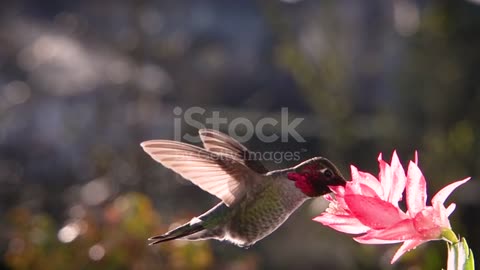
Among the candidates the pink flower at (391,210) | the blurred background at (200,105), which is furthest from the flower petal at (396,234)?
the blurred background at (200,105)

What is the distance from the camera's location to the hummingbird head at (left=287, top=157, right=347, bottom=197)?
4.08 ft

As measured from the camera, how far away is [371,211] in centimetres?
108

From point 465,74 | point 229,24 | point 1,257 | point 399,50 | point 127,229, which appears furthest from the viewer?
point 229,24

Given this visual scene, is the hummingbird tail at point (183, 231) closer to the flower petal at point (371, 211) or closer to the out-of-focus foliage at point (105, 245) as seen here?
the flower petal at point (371, 211)

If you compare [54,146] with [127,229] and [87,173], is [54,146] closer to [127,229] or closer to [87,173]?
[87,173]

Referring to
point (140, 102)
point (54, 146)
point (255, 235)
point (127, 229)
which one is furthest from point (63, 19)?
point (255, 235)

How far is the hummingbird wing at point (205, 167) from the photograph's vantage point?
4.44 feet

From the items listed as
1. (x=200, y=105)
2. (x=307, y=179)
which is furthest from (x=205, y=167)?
(x=200, y=105)

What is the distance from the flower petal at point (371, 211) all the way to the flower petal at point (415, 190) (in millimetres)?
61

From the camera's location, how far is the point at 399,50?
→ 4895mm

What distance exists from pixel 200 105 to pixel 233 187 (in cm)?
337

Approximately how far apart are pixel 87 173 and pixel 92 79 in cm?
89

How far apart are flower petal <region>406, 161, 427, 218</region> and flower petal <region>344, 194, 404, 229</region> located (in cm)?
6

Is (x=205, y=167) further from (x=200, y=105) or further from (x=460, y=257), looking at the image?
(x=200, y=105)
